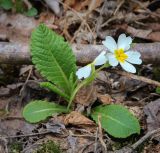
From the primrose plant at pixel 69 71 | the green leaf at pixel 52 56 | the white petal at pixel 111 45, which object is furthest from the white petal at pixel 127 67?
the green leaf at pixel 52 56

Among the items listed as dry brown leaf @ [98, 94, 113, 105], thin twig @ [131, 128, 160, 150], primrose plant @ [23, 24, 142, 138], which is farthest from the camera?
dry brown leaf @ [98, 94, 113, 105]

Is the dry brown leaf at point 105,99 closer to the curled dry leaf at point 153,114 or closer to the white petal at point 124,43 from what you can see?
the curled dry leaf at point 153,114

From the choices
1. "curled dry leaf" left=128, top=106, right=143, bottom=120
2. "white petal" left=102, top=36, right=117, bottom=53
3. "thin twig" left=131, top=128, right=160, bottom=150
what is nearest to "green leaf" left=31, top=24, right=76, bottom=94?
"white petal" left=102, top=36, right=117, bottom=53

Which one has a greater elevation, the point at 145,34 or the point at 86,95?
the point at 145,34

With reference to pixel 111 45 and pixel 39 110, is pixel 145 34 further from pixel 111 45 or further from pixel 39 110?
pixel 39 110

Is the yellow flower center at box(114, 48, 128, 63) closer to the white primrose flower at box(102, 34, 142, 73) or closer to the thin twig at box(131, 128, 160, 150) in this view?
the white primrose flower at box(102, 34, 142, 73)

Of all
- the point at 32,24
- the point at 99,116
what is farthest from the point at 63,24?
the point at 99,116

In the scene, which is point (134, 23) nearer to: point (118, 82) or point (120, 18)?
point (120, 18)

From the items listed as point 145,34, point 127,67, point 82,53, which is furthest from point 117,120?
point 145,34
